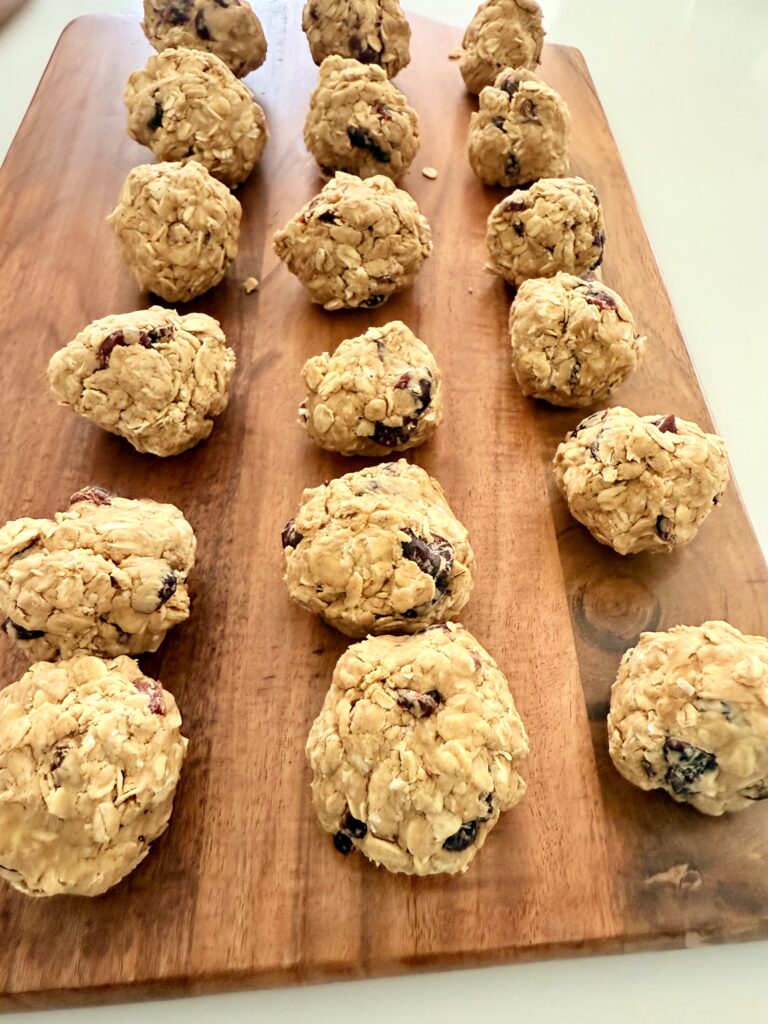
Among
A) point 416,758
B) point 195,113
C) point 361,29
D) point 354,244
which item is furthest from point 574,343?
point 361,29

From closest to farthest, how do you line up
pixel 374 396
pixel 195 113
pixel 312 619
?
pixel 312 619 < pixel 374 396 < pixel 195 113

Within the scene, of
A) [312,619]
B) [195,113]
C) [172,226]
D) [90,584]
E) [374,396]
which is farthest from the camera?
[195,113]

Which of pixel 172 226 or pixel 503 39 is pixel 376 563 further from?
pixel 503 39

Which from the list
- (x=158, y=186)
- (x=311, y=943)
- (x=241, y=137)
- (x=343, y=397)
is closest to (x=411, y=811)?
(x=311, y=943)

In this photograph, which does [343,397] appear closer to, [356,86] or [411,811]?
[411,811]

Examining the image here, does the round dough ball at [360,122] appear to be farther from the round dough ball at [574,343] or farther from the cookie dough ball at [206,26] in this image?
the round dough ball at [574,343]

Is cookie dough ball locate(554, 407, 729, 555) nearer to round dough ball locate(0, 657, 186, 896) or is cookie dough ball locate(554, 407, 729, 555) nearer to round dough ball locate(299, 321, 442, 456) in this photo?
round dough ball locate(299, 321, 442, 456)
